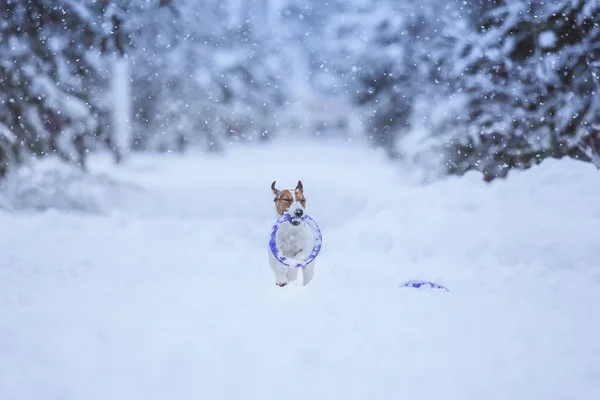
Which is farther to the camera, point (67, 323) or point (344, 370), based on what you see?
point (67, 323)

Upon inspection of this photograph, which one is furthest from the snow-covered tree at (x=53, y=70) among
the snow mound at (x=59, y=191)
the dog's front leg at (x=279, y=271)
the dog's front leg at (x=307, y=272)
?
the dog's front leg at (x=307, y=272)

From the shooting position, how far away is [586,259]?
5668 millimetres

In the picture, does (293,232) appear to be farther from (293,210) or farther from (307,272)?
(307,272)

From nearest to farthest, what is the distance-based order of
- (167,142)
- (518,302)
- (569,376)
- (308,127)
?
(569,376) → (518,302) → (167,142) → (308,127)

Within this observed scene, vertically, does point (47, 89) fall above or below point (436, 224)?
above

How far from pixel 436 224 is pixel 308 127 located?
13.3 m

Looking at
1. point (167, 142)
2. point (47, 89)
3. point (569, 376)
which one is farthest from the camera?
point (167, 142)

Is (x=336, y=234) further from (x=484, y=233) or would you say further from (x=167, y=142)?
(x=167, y=142)

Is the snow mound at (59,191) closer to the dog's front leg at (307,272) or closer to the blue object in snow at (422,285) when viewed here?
the dog's front leg at (307,272)

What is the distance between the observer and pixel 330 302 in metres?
4.40

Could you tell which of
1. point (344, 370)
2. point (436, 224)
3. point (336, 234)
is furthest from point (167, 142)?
point (344, 370)

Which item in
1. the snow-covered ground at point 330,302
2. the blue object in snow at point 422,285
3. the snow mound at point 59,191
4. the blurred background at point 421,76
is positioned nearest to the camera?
the snow-covered ground at point 330,302

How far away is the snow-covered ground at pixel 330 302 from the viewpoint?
3.04 metres

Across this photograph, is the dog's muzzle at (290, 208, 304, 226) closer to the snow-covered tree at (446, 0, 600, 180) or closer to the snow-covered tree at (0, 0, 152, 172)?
the snow-covered tree at (446, 0, 600, 180)
